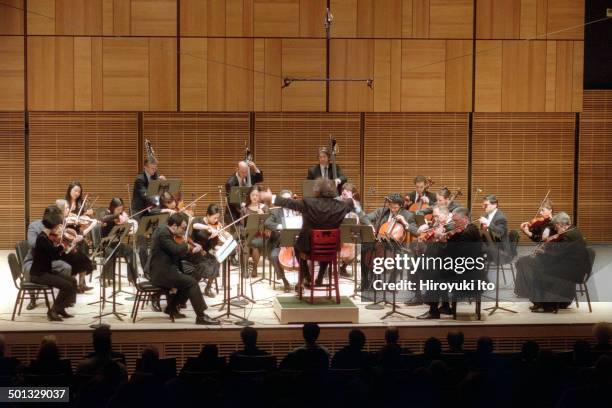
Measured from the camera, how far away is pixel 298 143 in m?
14.6

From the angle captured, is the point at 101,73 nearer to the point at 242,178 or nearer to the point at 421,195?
the point at 242,178

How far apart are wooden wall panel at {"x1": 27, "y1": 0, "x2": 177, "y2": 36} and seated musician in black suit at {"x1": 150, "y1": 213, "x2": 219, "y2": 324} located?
586 centimetres

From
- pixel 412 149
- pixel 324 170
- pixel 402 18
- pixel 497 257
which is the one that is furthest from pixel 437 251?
pixel 402 18

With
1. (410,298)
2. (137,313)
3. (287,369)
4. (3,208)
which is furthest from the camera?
(3,208)

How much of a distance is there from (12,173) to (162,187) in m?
3.97

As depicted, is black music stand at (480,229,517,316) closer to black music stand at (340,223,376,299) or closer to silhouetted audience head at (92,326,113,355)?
black music stand at (340,223,376,299)

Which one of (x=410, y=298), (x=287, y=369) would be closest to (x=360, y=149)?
(x=410, y=298)

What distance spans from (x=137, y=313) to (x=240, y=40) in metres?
6.16

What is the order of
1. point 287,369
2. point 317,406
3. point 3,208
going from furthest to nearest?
1. point 3,208
2. point 287,369
3. point 317,406

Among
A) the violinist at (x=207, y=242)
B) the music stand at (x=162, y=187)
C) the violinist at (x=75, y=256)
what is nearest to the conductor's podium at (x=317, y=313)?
the violinist at (x=207, y=242)

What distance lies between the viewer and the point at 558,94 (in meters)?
14.5

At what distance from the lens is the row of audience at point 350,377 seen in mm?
5570

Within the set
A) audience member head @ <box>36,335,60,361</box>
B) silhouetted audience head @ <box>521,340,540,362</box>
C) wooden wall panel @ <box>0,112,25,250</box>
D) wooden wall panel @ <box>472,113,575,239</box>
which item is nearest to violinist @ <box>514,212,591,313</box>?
silhouetted audience head @ <box>521,340,540,362</box>

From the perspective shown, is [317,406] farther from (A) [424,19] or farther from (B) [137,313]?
(A) [424,19]
